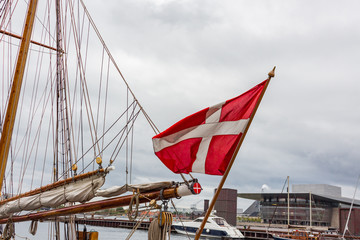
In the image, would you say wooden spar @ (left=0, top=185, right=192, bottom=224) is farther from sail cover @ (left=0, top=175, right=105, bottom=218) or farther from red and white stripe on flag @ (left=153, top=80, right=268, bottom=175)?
red and white stripe on flag @ (left=153, top=80, right=268, bottom=175)

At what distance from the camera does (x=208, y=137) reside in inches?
284

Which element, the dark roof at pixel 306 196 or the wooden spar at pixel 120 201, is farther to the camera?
the dark roof at pixel 306 196

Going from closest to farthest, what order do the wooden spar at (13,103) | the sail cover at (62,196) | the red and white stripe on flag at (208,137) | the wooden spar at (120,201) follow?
1. the red and white stripe on flag at (208,137)
2. the wooden spar at (120,201)
3. the sail cover at (62,196)
4. the wooden spar at (13,103)

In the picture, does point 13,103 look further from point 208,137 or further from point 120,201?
point 208,137

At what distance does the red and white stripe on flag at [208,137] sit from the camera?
6762mm

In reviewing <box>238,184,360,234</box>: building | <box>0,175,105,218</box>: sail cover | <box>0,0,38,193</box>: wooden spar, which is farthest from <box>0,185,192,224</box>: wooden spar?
<box>238,184,360,234</box>: building

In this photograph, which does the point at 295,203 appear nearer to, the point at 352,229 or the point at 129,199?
the point at 352,229

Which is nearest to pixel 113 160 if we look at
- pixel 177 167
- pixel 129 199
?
pixel 129 199

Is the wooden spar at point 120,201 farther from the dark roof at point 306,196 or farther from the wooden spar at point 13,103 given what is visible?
the dark roof at point 306,196

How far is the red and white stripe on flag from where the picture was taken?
6.76 metres

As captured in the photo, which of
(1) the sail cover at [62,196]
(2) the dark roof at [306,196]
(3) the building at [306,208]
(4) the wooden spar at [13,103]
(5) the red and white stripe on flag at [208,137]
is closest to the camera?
(5) the red and white stripe on flag at [208,137]

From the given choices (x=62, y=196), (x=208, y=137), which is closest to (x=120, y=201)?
(x=62, y=196)

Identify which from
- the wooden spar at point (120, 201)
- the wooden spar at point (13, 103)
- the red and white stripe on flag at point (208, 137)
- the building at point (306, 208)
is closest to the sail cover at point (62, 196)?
the wooden spar at point (120, 201)

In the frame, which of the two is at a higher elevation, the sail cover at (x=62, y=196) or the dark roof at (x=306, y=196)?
the dark roof at (x=306, y=196)
